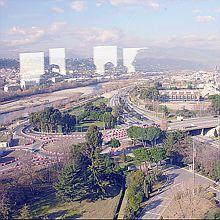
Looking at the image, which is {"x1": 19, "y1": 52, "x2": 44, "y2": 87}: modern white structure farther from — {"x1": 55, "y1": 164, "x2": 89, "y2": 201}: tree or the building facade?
{"x1": 55, "y1": 164, "x2": 89, "y2": 201}: tree

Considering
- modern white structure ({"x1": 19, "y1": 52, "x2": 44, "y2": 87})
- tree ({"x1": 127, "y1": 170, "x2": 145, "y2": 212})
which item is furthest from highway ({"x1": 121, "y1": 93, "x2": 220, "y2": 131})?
modern white structure ({"x1": 19, "y1": 52, "x2": 44, "y2": 87})

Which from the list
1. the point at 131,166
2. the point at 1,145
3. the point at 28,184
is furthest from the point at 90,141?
the point at 1,145

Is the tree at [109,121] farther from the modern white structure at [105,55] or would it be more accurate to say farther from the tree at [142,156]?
the modern white structure at [105,55]

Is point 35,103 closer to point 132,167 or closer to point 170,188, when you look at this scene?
point 132,167

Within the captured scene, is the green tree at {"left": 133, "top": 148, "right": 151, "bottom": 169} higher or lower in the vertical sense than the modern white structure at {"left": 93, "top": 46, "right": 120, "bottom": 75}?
lower

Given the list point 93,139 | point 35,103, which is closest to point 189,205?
point 93,139

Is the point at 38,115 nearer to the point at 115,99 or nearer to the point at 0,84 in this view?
the point at 115,99
